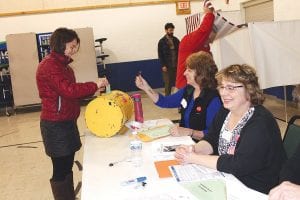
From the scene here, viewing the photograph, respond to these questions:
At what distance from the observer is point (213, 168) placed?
1.81m

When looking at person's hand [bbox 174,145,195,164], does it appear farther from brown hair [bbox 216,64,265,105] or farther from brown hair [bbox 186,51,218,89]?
brown hair [bbox 186,51,218,89]

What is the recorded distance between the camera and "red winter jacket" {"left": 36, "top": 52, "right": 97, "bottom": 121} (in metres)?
2.58

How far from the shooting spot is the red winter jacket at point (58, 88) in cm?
258

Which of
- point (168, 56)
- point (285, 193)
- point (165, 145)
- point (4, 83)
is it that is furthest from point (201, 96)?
point (4, 83)

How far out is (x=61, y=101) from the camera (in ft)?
8.82

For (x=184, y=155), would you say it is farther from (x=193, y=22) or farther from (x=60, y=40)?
(x=193, y=22)

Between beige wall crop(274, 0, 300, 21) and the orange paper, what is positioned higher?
beige wall crop(274, 0, 300, 21)

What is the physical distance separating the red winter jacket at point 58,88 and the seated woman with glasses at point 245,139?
3.24ft

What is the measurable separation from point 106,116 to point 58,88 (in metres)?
0.39

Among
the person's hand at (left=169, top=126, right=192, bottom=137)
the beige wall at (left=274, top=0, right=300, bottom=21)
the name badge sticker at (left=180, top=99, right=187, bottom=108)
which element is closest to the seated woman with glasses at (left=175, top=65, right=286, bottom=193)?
the person's hand at (left=169, top=126, right=192, bottom=137)

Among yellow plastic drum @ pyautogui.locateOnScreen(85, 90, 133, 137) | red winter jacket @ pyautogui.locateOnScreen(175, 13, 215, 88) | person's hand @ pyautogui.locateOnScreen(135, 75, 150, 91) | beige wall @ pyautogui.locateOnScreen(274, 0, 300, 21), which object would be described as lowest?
yellow plastic drum @ pyautogui.locateOnScreen(85, 90, 133, 137)

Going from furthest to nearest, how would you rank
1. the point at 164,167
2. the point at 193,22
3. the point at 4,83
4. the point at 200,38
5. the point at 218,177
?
the point at 4,83, the point at 193,22, the point at 200,38, the point at 164,167, the point at 218,177

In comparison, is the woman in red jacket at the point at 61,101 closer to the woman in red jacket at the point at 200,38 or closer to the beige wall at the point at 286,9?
the woman in red jacket at the point at 200,38

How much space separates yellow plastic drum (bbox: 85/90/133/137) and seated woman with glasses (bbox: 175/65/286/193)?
2.47ft
